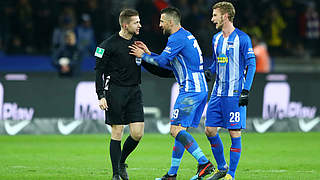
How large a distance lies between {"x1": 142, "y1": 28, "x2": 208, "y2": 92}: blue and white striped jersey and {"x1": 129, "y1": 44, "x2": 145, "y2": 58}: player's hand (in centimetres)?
5

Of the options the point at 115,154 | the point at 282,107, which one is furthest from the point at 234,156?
the point at 282,107

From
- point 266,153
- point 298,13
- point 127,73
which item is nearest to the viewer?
point 127,73

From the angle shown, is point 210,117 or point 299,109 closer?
point 210,117

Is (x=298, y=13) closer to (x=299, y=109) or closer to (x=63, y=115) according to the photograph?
(x=299, y=109)

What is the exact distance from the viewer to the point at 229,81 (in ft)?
30.0

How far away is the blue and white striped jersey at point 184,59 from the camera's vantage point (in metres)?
8.92

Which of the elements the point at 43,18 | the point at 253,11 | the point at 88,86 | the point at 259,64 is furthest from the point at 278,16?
the point at 88,86

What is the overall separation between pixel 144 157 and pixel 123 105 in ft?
9.24

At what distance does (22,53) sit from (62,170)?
34.3 feet

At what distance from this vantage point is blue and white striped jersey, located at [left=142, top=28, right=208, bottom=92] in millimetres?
8922

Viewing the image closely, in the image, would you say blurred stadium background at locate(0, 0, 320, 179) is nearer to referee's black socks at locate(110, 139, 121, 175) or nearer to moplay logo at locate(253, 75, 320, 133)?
moplay logo at locate(253, 75, 320, 133)

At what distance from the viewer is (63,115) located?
15125mm

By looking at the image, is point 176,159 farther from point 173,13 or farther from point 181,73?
point 173,13

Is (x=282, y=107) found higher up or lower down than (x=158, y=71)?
lower down
